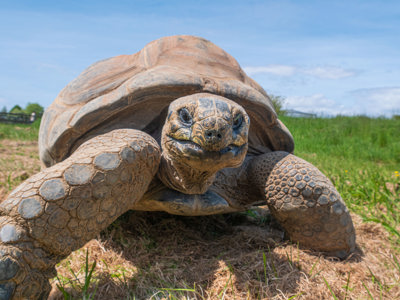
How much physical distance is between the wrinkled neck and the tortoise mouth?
222 mm

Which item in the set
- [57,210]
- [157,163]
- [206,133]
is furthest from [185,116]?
[57,210]

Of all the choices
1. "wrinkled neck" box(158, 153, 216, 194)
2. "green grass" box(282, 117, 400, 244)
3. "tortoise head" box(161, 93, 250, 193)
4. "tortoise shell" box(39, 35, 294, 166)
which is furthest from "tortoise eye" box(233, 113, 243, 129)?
"green grass" box(282, 117, 400, 244)

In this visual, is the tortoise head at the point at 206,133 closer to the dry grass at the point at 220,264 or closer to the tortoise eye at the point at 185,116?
the tortoise eye at the point at 185,116

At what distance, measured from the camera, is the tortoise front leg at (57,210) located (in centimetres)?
158

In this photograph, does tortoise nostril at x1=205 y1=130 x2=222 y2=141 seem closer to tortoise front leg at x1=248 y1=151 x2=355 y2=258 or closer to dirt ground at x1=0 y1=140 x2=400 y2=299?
dirt ground at x1=0 y1=140 x2=400 y2=299

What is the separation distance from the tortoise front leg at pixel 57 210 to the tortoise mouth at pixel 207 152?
0.28 metres

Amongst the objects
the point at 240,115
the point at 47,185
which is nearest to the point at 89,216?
the point at 47,185

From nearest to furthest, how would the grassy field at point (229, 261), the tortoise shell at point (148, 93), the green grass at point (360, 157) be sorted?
the grassy field at point (229, 261) → the tortoise shell at point (148, 93) → the green grass at point (360, 157)

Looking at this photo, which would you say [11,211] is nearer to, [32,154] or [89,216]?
[89,216]

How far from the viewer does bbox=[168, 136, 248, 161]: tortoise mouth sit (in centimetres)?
184

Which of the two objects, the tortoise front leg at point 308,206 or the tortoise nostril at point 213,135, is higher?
the tortoise nostril at point 213,135

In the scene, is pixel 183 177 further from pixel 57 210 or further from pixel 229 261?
pixel 57 210

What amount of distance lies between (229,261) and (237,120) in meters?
0.97

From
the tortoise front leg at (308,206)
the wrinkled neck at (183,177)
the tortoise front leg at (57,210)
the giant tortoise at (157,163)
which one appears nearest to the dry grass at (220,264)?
the tortoise front leg at (308,206)
